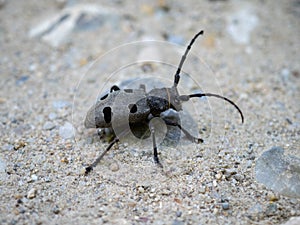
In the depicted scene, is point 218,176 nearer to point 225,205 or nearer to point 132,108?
point 225,205

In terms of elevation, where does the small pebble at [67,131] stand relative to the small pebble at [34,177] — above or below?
above

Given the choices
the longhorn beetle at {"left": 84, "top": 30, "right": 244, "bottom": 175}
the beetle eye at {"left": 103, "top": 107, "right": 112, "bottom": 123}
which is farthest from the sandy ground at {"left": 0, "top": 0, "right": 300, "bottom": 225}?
the beetle eye at {"left": 103, "top": 107, "right": 112, "bottom": 123}

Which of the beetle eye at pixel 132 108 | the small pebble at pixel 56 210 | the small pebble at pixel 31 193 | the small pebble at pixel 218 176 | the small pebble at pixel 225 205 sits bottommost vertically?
the small pebble at pixel 56 210

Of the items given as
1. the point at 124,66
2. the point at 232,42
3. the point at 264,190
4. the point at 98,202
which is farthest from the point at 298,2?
the point at 98,202

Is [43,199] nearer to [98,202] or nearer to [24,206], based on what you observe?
[24,206]

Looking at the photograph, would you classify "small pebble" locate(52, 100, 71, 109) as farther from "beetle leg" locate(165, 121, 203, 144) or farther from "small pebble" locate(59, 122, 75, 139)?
"beetle leg" locate(165, 121, 203, 144)

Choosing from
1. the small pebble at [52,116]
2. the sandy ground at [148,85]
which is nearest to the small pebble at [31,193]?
the sandy ground at [148,85]

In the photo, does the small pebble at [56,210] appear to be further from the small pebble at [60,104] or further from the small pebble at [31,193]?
the small pebble at [60,104]
